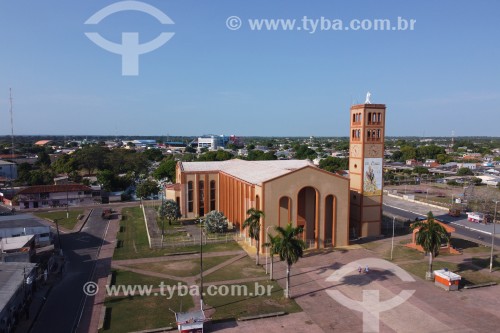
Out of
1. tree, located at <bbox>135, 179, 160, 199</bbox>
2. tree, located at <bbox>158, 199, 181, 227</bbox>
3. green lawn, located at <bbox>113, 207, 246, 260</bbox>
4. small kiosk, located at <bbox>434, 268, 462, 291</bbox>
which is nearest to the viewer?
small kiosk, located at <bbox>434, 268, 462, 291</bbox>

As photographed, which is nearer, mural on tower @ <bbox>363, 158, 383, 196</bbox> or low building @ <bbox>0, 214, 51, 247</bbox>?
low building @ <bbox>0, 214, 51, 247</bbox>

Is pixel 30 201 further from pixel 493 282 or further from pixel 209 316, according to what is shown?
pixel 493 282

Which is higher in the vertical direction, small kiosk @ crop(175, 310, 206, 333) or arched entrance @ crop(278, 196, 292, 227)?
arched entrance @ crop(278, 196, 292, 227)

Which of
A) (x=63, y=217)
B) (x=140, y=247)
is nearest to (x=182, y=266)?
(x=140, y=247)

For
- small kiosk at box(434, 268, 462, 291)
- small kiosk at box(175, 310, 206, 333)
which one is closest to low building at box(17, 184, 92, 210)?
small kiosk at box(175, 310, 206, 333)

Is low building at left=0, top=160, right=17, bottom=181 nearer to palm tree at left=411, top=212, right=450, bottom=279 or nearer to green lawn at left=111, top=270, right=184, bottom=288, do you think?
green lawn at left=111, top=270, right=184, bottom=288

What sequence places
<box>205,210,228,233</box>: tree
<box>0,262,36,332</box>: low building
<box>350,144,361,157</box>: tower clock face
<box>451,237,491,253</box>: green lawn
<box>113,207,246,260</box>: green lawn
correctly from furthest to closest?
<box>205,210,228,233</box>: tree, <box>350,144,361,157</box>: tower clock face, <box>451,237,491,253</box>: green lawn, <box>113,207,246,260</box>: green lawn, <box>0,262,36,332</box>: low building

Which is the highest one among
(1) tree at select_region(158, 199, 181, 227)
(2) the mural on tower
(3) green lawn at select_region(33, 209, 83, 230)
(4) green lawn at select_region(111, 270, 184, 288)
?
(2) the mural on tower

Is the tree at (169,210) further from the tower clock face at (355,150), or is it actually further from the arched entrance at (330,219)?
the tower clock face at (355,150)

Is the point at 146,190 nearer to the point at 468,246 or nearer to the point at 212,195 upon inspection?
the point at 212,195
